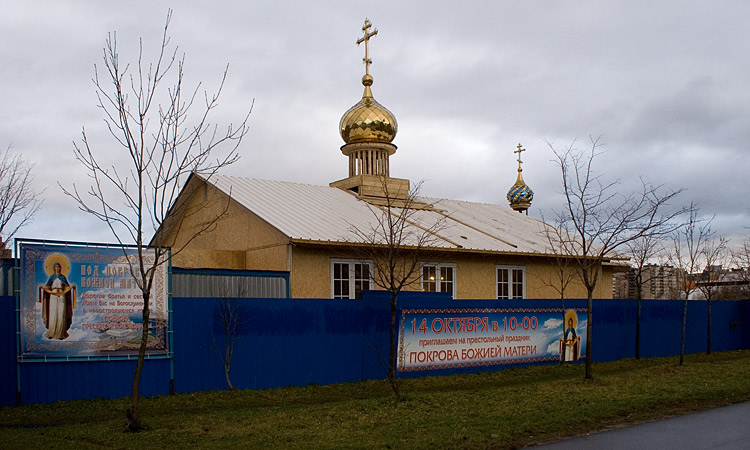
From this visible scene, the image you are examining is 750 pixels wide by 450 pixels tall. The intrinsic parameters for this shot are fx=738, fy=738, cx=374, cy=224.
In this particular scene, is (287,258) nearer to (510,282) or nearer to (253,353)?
(253,353)

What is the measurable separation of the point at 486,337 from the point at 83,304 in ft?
30.8

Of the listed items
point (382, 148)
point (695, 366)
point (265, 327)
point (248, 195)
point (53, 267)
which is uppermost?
point (382, 148)

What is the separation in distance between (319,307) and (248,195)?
6.80m

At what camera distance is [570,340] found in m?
19.8

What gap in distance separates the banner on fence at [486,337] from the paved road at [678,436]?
21.6 ft

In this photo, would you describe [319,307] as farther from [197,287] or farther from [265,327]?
[197,287]

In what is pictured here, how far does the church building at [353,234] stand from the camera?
18469mm

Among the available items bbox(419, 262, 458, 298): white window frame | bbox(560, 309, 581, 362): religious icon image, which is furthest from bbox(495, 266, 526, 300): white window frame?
bbox(560, 309, 581, 362): religious icon image

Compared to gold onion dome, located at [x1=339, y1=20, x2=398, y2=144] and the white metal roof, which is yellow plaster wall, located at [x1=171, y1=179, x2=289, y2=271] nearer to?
the white metal roof

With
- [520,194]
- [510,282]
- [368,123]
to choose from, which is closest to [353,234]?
[510,282]

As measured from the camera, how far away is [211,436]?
31.1 feet

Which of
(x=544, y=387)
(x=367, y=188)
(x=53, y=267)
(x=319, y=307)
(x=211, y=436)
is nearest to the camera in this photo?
(x=211, y=436)

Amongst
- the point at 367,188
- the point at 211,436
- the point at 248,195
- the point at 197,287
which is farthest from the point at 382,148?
the point at 211,436

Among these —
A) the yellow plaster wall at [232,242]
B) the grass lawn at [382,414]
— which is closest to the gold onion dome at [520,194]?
the yellow plaster wall at [232,242]
